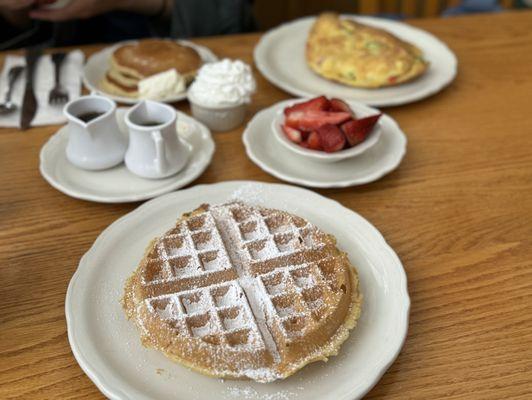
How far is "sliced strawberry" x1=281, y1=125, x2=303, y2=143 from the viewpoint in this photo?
1.61m

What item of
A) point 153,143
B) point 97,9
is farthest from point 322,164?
point 97,9

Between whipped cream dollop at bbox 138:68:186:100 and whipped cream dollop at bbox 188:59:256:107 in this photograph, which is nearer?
whipped cream dollop at bbox 188:59:256:107

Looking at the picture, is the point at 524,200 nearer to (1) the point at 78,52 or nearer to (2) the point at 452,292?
(2) the point at 452,292

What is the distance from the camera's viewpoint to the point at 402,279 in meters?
1.21

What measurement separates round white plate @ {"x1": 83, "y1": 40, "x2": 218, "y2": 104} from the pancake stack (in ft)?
0.11

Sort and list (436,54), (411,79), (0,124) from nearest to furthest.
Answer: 1. (0,124)
2. (411,79)
3. (436,54)

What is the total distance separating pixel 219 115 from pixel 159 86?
0.82 feet

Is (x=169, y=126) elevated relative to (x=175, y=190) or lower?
elevated

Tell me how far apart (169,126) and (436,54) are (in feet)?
3.88

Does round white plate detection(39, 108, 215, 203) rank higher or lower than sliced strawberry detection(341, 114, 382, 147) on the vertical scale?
lower

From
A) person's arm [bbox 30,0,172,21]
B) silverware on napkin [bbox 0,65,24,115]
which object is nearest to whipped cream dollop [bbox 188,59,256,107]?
silverware on napkin [bbox 0,65,24,115]

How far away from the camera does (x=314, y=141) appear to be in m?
1.58

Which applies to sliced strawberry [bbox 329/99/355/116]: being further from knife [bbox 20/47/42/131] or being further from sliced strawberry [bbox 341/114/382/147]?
knife [bbox 20/47/42/131]

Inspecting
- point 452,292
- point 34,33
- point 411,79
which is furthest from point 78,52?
point 452,292
